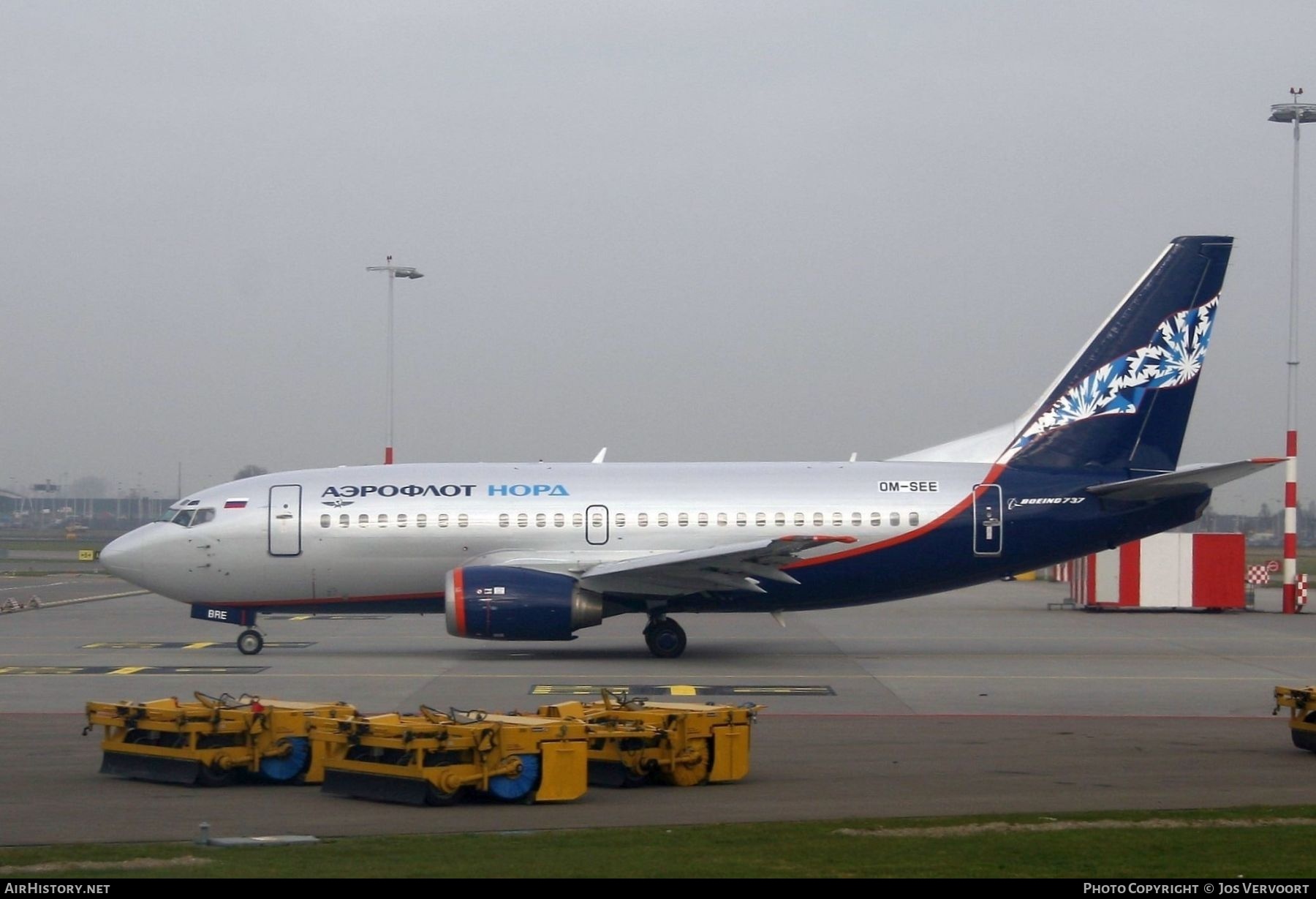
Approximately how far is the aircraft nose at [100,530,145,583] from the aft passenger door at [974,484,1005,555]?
50.9 feet

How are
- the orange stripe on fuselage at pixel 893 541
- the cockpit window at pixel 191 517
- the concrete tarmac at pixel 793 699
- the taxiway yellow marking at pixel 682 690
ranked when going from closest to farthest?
the concrete tarmac at pixel 793 699 → the taxiway yellow marking at pixel 682 690 → the orange stripe on fuselage at pixel 893 541 → the cockpit window at pixel 191 517

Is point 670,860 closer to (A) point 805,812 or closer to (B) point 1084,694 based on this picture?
(A) point 805,812

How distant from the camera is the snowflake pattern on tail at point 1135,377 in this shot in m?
26.4

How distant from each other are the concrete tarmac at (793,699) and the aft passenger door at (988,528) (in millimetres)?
2063

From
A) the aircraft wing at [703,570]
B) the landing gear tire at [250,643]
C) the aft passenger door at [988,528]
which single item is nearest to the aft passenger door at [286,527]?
the landing gear tire at [250,643]

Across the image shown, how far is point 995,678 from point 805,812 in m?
11.6

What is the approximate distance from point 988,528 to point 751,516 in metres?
4.31

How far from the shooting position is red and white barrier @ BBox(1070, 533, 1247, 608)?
39406 millimetres

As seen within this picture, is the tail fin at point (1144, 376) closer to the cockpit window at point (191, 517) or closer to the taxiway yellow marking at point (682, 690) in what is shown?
the taxiway yellow marking at point (682, 690)

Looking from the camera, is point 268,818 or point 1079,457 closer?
point 268,818

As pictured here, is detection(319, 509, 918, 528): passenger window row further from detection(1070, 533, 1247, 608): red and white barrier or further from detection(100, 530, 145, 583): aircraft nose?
detection(1070, 533, 1247, 608): red and white barrier

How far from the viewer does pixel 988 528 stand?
25.6m

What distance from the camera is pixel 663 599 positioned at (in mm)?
25359
